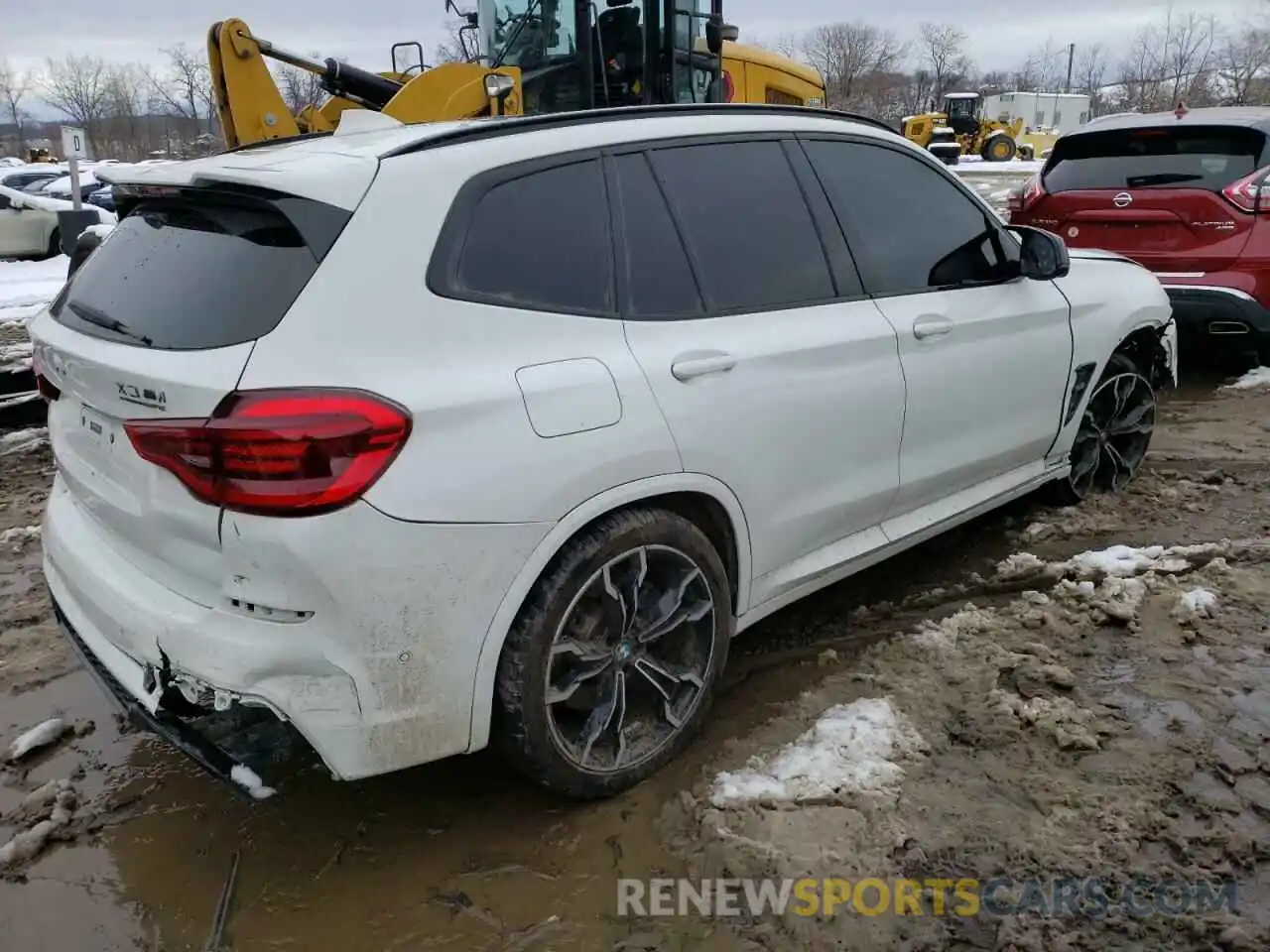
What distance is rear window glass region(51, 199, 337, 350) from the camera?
2273 millimetres

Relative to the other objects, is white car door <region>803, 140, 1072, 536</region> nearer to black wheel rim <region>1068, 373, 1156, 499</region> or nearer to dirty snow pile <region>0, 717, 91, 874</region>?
black wheel rim <region>1068, 373, 1156, 499</region>

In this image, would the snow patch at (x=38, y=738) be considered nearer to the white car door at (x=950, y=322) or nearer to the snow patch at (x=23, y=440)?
the white car door at (x=950, y=322)

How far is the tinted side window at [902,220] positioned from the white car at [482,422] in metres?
0.02

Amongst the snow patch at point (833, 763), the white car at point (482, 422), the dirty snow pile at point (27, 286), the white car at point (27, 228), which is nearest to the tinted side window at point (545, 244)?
the white car at point (482, 422)

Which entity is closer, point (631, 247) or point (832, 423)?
point (631, 247)

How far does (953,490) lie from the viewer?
3.78 meters

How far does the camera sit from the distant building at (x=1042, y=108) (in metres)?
55.9

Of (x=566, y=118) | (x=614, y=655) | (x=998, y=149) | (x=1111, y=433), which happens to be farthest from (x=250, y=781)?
(x=998, y=149)

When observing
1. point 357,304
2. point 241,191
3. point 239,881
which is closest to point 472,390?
point 357,304

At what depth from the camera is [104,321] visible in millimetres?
2613

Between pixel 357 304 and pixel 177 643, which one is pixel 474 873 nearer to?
pixel 177 643

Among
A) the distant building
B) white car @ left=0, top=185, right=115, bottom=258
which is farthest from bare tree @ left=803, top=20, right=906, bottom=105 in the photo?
white car @ left=0, top=185, right=115, bottom=258

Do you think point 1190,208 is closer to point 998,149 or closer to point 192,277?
point 192,277

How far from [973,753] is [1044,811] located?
0.92 ft
